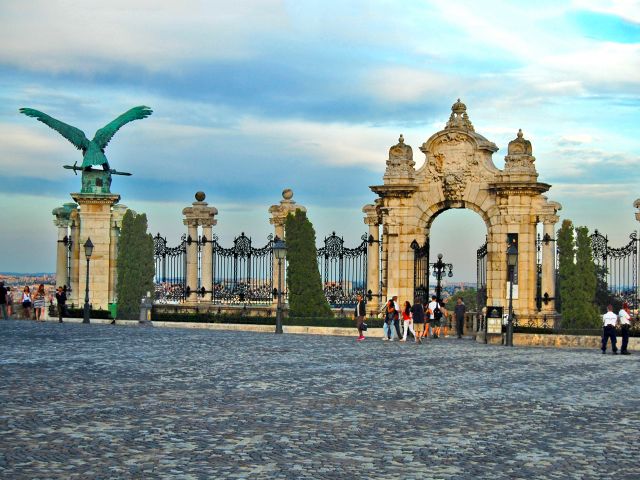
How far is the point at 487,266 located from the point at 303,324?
6.71m

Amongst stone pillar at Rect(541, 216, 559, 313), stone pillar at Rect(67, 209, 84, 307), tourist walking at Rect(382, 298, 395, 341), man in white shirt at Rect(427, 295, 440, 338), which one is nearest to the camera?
tourist walking at Rect(382, 298, 395, 341)

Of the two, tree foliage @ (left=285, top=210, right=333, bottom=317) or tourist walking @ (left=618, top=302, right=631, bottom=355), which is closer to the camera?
tourist walking @ (left=618, top=302, right=631, bottom=355)

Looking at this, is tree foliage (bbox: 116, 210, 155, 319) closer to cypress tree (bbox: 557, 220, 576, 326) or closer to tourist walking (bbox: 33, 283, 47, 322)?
tourist walking (bbox: 33, 283, 47, 322)

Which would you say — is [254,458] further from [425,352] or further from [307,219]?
[307,219]

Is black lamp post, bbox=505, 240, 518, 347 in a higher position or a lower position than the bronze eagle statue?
lower

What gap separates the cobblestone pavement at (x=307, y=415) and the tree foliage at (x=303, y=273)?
1349 centimetres

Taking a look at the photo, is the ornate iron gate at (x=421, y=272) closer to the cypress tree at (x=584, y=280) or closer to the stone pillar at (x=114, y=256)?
the cypress tree at (x=584, y=280)

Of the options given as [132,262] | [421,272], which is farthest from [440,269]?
[132,262]

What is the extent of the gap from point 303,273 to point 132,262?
747cm

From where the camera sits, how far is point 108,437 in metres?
12.2

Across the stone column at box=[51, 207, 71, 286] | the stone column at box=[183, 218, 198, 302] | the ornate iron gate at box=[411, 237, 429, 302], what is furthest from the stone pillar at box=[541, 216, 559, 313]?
the stone column at box=[51, 207, 71, 286]

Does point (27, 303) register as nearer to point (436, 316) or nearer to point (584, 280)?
point (436, 316)

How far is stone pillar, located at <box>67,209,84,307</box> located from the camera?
144 feet

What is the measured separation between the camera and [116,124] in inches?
1757
